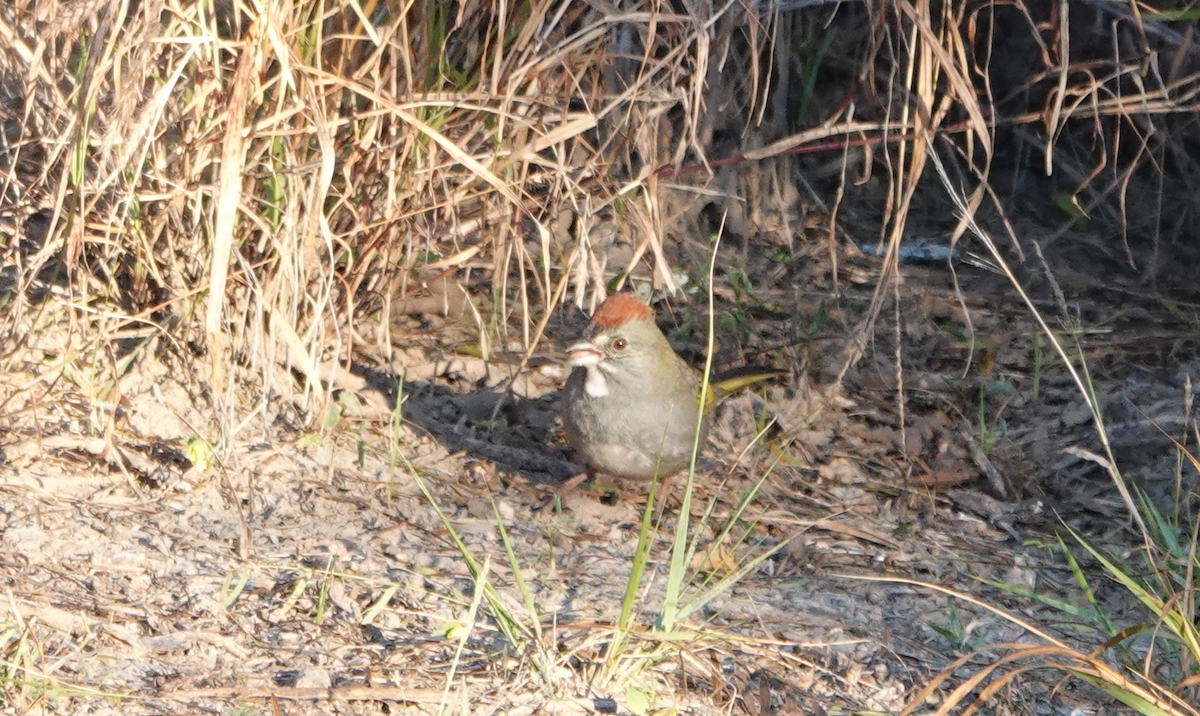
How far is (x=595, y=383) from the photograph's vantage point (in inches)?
174

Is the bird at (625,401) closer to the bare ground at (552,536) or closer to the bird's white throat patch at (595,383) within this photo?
the bird's white throat patch at (595,383)

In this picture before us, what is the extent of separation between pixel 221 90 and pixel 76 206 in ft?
1.91

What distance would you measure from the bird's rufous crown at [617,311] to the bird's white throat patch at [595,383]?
148 mm

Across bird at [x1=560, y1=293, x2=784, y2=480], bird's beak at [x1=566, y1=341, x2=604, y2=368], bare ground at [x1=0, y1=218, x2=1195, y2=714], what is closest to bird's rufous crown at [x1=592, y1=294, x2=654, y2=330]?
bird at [x1=560, y1=293, x2=784, y2=480]

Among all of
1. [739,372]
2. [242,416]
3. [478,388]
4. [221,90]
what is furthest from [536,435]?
[221,90]

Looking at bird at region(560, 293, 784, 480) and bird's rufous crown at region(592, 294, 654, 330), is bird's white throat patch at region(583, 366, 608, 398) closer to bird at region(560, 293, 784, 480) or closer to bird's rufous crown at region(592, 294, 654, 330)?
bird at region(560, 293, 784, 480)

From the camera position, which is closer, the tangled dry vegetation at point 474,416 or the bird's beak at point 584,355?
the tangled dry vegetation at point 474,416

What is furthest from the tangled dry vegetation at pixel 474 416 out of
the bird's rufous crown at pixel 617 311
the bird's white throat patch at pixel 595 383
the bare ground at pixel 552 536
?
the bird's white throat patch at pixel 595 383

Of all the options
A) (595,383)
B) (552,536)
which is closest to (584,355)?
(595,383)

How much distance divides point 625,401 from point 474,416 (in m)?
0.71

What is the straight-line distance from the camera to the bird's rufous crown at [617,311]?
14.6 ft

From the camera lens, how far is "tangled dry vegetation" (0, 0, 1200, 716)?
3.15 m

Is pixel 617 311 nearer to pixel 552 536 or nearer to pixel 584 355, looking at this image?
pixel 584 355

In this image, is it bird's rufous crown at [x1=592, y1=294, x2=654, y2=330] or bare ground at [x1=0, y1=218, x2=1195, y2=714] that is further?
bird's rufous crown at [x1=592, y1=294, x2=654, y2=330]
